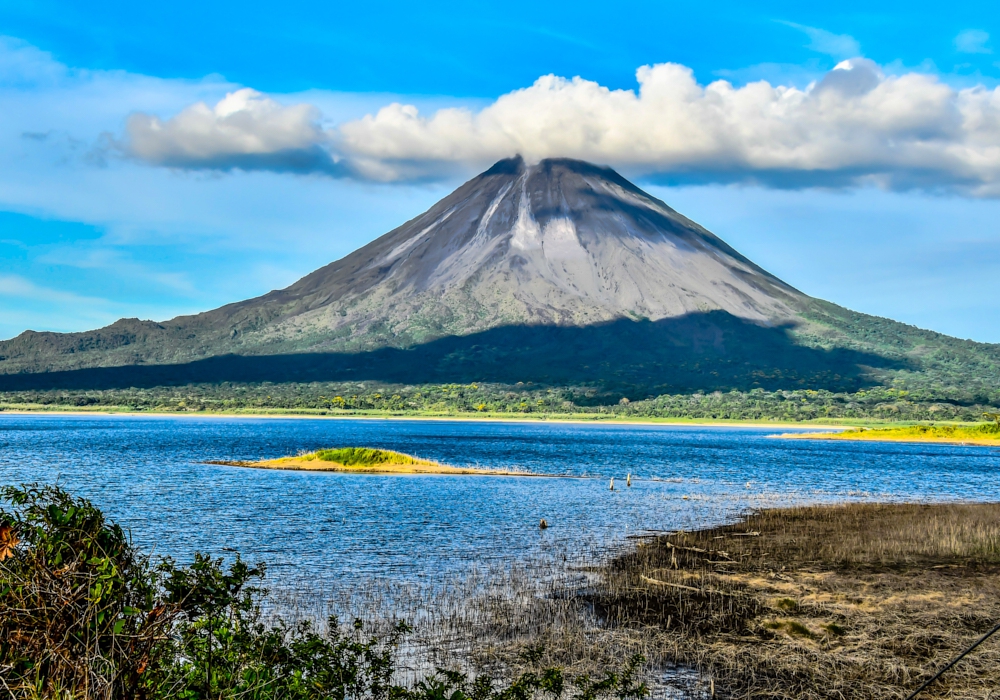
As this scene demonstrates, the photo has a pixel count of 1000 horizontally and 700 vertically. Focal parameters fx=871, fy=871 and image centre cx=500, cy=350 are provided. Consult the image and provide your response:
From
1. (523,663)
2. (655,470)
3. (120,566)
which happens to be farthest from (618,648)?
(655,470)

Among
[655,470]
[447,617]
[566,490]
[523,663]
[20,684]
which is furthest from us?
[655,470]

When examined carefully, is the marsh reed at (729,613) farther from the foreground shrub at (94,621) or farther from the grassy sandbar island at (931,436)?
the grassy sandbar island at (931,436)

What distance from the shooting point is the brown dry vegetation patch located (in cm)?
1564

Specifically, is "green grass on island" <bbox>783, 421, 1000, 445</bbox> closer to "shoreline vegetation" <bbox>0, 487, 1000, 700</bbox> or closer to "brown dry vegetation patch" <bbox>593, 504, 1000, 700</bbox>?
"brown dry vegetation patch" <bbox>593, 504, 1000, 700</bbox>

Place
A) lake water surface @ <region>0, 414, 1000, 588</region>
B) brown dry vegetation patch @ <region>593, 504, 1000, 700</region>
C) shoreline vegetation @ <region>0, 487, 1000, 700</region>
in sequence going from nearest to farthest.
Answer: shoreline vegetation @ <region>0, 487, 1000, 700</region> → brown dry vegetation patch @ <region>593, 504, 1000, 700</region> → lake water surface @ <region>0, 414, 1000, 588</region>

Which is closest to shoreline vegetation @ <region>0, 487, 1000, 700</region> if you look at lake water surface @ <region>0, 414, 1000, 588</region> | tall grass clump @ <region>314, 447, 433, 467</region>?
lake water surface @ <region>0, 414, 1000, 588</region>

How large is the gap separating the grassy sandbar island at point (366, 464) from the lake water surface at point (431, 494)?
Result: 3.79ft

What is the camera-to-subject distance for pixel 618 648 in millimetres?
17469

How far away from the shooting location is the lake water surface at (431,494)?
101 ft

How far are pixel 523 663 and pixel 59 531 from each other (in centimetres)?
1039

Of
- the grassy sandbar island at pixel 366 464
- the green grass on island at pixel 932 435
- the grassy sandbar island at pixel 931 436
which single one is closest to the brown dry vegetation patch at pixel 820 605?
the grassy sandbar island at pixel 366 464

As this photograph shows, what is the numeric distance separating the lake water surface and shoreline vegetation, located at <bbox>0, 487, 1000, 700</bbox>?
4754 mm

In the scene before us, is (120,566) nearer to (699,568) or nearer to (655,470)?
(699,568)

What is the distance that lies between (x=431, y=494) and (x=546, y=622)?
31.7m
